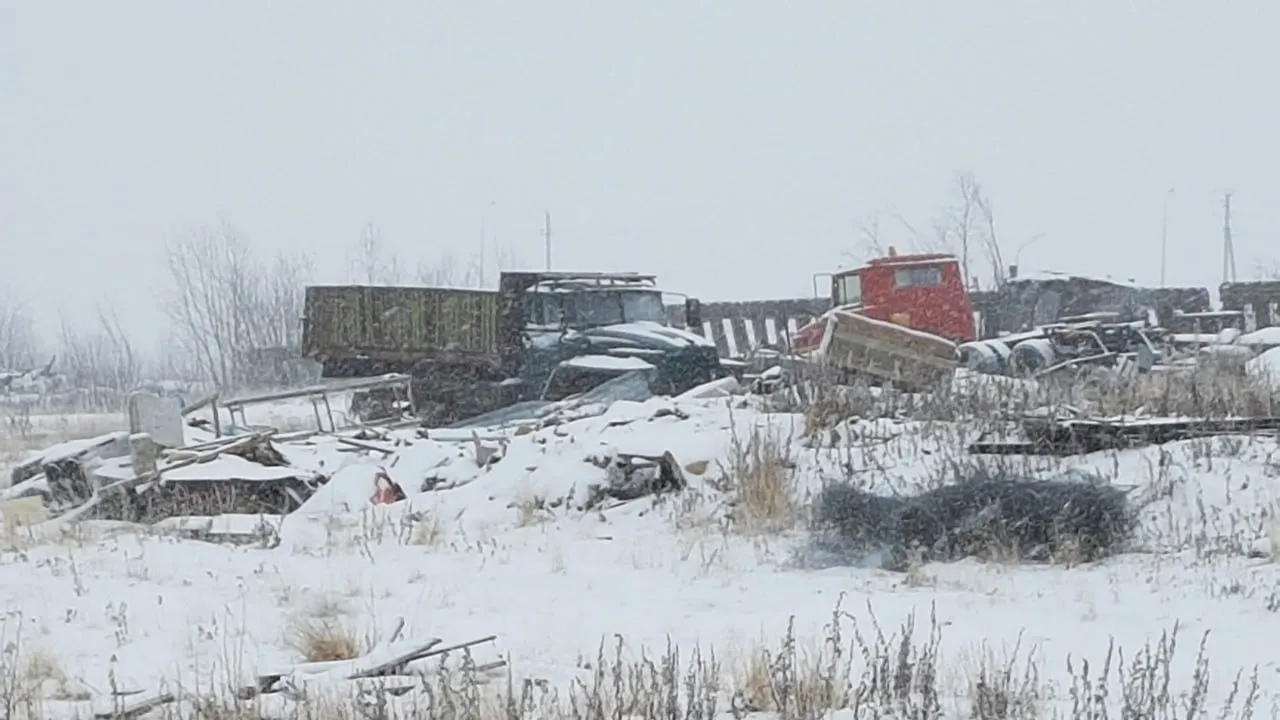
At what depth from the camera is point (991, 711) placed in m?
3.94

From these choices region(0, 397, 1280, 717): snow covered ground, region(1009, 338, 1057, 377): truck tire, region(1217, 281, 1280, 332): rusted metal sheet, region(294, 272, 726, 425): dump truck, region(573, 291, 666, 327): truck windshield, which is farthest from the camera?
region(1217, 281, 1280, 332): rusted metal sheet

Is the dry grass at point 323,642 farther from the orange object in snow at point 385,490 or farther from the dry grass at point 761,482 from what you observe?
the orange object in snow at point 385,490

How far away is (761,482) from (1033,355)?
24.4ft

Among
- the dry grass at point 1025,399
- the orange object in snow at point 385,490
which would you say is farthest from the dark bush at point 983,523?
the orange object in snow at point 385,490

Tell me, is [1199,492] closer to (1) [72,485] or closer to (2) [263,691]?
(2) [263,691]

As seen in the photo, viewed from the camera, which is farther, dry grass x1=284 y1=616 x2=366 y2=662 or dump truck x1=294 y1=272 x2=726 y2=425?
dump truck x1=294 y1=272 x2=726 y2=425

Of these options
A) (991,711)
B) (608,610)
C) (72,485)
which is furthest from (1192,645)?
(72,485)

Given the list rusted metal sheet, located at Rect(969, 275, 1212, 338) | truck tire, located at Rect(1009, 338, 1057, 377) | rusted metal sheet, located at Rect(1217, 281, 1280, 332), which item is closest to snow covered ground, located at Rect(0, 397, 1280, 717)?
truck tire, located at Rect(1009, 338, 1057, 377)

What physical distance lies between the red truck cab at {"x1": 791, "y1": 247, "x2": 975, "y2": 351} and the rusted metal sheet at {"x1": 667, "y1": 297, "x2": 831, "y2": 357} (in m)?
5.65

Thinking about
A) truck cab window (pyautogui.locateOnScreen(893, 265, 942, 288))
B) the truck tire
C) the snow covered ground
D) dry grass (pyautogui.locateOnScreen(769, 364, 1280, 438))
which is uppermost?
truck cab window (pyautogui.locateOnScreen(893, 265, 942, 288))

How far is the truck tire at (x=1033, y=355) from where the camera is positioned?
14.4m

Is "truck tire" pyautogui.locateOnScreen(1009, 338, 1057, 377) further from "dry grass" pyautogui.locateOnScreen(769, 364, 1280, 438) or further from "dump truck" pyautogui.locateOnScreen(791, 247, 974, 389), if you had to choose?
"dry grass" pyautogui.locateOnScreen(769, 364, 1280, 438)

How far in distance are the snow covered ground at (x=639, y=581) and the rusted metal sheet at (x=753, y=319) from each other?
14.6m

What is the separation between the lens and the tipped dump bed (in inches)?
500
